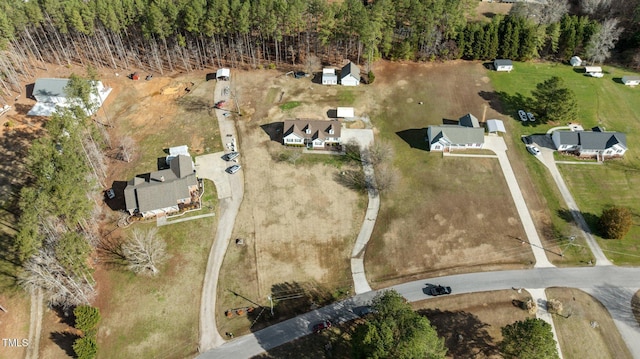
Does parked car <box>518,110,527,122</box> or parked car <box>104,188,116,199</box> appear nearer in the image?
parked car <box>104,188,116,199</box>

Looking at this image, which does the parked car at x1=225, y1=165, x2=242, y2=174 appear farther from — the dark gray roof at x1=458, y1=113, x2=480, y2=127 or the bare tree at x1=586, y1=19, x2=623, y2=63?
the bare tree at x1=586, y1=19, x2=623, y2=63

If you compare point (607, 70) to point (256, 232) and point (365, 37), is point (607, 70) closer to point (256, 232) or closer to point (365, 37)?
point (365, 37)

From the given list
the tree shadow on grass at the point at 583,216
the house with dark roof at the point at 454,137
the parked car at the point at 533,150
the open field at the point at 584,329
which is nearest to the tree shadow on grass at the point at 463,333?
the open field at the point at 584,329

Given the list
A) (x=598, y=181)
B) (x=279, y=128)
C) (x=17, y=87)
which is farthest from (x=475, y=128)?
(x=17, y=87)

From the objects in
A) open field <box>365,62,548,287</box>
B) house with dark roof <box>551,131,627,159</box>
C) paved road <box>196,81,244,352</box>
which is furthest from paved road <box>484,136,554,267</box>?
Result: paved road <box>196,81,244,352</box>

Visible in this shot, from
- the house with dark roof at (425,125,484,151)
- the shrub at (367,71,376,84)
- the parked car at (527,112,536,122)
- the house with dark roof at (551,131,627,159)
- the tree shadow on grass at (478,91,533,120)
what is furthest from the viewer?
the shrub at (367,71,376,84)

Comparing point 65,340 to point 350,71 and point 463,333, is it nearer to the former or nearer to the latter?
point 463,333

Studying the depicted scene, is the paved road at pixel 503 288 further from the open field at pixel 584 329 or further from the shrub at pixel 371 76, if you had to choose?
the shrub at pixel 371 76
